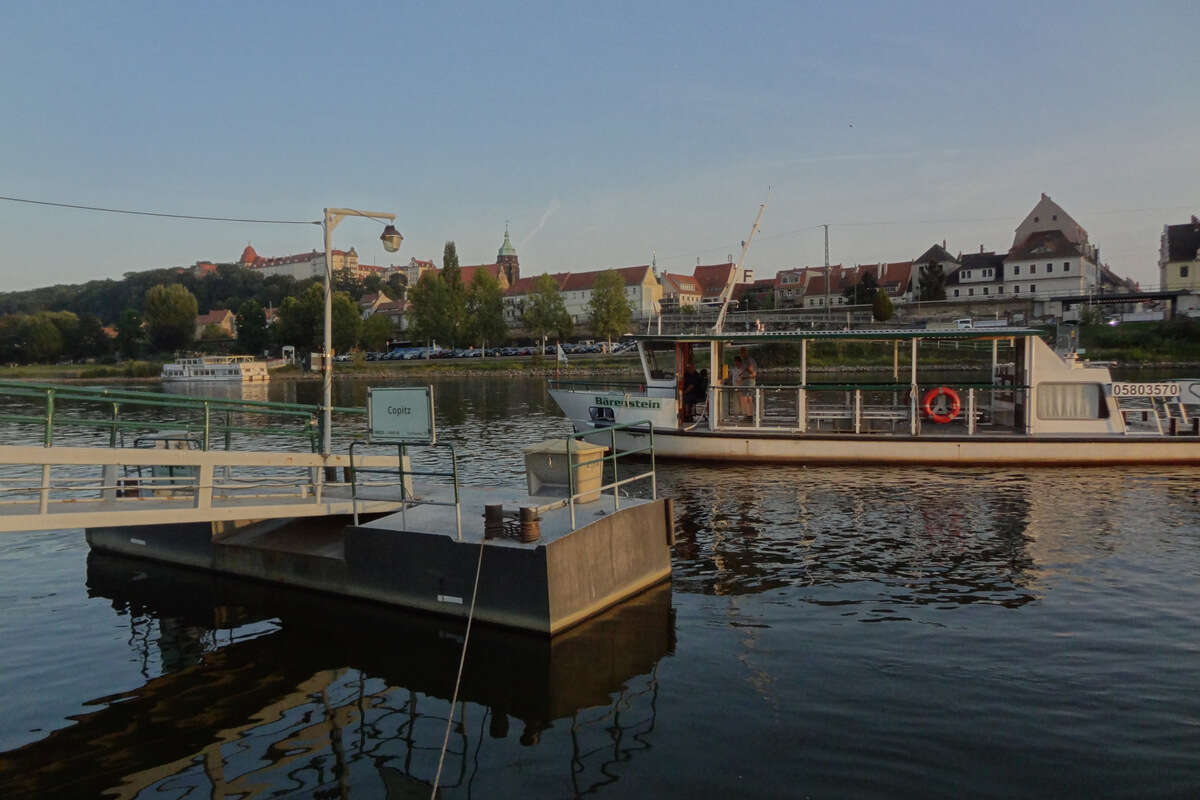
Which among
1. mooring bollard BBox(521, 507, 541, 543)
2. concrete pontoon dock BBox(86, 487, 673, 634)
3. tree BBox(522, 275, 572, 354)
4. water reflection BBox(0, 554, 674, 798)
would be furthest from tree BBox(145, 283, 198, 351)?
mooring bollard BBox(521, 507, 541, 543)

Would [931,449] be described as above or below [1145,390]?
below

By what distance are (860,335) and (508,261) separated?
176 meters

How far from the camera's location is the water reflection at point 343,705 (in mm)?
7148

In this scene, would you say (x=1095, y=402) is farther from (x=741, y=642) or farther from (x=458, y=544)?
(x=458, y=544)

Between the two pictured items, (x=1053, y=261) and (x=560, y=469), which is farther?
(x=1053, y=261)

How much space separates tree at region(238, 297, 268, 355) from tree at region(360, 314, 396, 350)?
17.4 meters

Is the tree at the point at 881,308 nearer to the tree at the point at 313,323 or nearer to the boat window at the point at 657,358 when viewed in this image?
the boat window at the point at 657,358

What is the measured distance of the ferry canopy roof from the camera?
23.0 metres

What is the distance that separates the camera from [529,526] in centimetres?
1001

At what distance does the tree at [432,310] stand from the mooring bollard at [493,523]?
103636mm

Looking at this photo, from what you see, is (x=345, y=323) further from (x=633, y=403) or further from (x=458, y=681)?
(x=458, y=681)

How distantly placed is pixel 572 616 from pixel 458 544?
5.67 ft

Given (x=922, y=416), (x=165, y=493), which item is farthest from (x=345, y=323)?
(x=165, y=493)

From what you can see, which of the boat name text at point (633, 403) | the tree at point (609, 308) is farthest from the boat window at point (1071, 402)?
the tree at point (609, 308)
